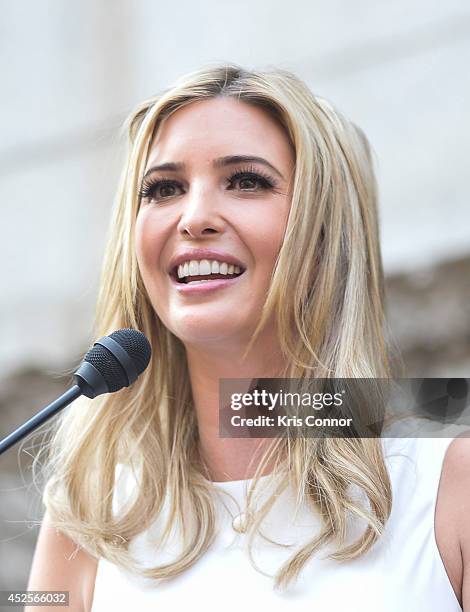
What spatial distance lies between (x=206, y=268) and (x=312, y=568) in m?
0.67

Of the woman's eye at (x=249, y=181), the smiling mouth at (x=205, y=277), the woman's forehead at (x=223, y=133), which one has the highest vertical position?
the woman's forehead at (x=223, y=133)

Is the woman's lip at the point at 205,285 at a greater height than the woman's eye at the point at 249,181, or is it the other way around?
the woman's eye at the point at 249,181

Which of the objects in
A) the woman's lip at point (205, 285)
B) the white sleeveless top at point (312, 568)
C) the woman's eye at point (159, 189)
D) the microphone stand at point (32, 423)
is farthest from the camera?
the woman's eye at point (159, 189)

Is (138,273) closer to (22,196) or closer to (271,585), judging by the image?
(271,585)

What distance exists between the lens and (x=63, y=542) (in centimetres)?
265

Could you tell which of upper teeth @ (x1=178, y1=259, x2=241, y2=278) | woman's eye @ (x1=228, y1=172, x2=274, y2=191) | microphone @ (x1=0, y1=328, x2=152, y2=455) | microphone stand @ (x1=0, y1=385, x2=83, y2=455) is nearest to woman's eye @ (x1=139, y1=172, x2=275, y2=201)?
woman's eye @ (x1=228, y1=172, x2=274, y2=191)

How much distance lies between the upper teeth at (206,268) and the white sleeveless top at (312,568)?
49cm

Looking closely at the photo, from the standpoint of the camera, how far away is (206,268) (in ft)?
7.75

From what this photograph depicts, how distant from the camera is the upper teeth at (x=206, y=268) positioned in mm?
2359

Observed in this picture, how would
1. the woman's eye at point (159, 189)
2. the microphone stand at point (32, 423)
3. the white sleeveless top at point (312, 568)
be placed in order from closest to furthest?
1. the microphone stand at point (32, 423)
2. the white sleeveless top at point (312, 568)
3. the woman's eye at point (159, 189)

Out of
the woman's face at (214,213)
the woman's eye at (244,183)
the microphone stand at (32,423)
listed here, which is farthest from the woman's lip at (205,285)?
the microphone stand at (32,423)

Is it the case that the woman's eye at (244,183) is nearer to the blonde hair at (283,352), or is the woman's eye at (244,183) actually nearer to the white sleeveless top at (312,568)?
the blonde hair at (283,352)

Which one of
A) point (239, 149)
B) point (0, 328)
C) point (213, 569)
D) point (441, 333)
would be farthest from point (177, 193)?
point (0, 328)

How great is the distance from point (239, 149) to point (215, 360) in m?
0.48
